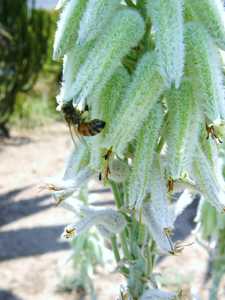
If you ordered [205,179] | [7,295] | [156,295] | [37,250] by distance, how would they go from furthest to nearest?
1. [37,250]
2. [7,295]
3. [156,295]
4. [205,179]

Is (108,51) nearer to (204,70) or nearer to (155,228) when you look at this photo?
(204,70)

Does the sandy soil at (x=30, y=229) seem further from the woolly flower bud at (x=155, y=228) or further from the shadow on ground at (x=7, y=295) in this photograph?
the woolly flower bud at (x=155, y=228)

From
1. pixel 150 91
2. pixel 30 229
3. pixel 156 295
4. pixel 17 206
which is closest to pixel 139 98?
pixel 150 91

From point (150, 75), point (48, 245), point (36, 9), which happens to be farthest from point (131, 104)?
point (36, 9)

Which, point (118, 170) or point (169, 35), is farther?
point (118, 170)

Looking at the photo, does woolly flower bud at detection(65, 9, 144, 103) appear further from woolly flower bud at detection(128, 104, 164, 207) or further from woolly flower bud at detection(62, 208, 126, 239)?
woolly flower bud at detection(62, 208, 126, 239)

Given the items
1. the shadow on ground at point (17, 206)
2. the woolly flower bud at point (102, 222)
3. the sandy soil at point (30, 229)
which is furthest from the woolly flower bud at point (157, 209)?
the shadow on ground at point (17, 206)

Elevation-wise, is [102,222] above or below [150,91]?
below
